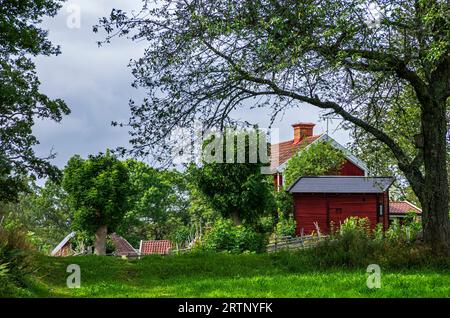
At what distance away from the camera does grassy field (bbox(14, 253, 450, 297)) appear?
11.2m

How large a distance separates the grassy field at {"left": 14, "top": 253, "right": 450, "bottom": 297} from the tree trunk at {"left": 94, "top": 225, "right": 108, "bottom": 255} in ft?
50.4

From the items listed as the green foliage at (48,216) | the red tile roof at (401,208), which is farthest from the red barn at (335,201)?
the green foliage at (48,216)

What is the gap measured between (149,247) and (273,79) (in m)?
28.9

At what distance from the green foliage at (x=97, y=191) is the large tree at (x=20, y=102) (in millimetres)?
11211

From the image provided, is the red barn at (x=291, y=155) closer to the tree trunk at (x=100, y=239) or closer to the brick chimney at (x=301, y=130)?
the brick chimney at (x=301, y=130)

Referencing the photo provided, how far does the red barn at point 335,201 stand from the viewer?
33281mm

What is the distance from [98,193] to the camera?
31719 mm

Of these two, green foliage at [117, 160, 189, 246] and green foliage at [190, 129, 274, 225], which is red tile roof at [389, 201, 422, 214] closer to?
green foliage at [117, 160, 189, 246]

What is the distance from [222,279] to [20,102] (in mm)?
10200

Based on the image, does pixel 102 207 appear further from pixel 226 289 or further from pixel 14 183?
pixel 226 289

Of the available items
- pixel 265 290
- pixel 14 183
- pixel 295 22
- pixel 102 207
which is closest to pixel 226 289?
pixel 265 290

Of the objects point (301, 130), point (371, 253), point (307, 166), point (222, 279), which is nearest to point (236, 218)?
point (307, 166)

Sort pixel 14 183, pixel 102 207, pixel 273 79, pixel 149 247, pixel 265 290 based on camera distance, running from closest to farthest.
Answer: pixel 265 290 → pixel 273 79 → pixel 14 183 → pixel 102 207 → pixel 149 247

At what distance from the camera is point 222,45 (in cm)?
1503
